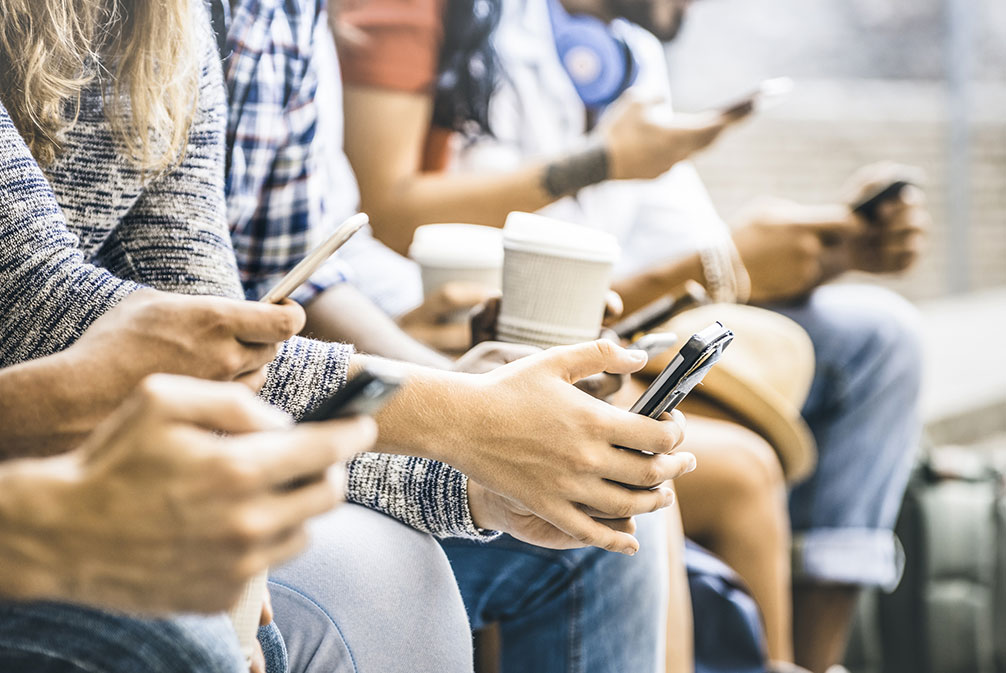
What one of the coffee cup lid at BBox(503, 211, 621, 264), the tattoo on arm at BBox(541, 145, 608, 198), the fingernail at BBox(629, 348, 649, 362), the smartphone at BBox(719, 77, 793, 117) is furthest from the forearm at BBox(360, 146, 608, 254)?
the fingernail at BBox(629, 348, 649, 362)

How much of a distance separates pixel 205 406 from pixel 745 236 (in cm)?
116

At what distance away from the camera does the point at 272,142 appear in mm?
910

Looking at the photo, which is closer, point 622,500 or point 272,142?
point 622,500

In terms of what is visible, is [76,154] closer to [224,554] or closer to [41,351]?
[41,351]

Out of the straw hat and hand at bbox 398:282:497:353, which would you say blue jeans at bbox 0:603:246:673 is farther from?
the straw hat

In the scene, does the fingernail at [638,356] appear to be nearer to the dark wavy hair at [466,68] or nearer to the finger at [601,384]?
the finger at [601,384]

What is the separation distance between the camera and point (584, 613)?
2.58 feet

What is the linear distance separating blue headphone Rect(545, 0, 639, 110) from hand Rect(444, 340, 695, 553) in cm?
110

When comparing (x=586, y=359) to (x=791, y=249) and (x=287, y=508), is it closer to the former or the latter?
(x=287, y=508)

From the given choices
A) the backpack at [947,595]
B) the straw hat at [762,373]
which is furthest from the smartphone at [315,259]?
the backpack at [947,595]

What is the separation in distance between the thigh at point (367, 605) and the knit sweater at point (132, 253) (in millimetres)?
38

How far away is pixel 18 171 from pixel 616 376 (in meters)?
0.42

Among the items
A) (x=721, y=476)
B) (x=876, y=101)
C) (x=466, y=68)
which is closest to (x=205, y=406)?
(x=721, y=476)

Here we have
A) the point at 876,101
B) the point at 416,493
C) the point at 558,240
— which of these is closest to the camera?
the point at 416,493
